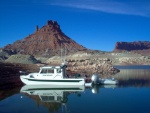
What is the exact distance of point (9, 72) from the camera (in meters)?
46.8

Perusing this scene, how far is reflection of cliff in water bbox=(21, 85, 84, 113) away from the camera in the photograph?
84.6 ft

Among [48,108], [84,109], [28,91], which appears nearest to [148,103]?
[84,109]

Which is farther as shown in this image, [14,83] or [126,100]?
[14,83]

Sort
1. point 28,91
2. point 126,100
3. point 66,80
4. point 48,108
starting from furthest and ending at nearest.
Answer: point 66,80 < point 28,91 < point 126,100 < point 48,108

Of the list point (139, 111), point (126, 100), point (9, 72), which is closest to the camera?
point (139, 111)

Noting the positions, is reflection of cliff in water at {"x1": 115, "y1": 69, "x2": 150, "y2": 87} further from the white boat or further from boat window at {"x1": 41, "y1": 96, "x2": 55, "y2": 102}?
boat window at {"x1": 41, "y1": 96, "x2": 55, "y2": 102}

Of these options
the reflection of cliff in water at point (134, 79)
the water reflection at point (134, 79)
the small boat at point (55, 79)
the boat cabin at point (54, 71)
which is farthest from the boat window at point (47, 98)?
the reflection of cliff in water at point (134, 79)

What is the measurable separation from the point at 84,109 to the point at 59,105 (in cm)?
342

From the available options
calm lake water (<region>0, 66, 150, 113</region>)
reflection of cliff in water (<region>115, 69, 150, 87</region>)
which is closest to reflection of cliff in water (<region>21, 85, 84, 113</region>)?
calm lake water (<region>0, 66, 150, 113</region>)

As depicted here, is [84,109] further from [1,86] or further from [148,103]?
[1,86]

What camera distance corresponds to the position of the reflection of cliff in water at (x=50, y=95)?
25.8 metres

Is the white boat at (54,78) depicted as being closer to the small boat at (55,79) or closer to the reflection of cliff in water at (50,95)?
the small boat at (55,79)

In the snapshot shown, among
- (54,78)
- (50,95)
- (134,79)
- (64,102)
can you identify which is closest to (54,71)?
(54,78)

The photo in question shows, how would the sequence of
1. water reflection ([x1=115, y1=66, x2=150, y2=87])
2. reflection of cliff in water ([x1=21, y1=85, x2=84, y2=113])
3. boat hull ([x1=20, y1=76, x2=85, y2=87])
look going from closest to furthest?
1. reflection of cliff in water ([x1=21, y1=85, x2=84, y2=113])
2. boat hull ([x1=20, y1=76, x2=85, y2=87])
3. water reflection ([x1=115, y1=66, x2=150, y2=87])
